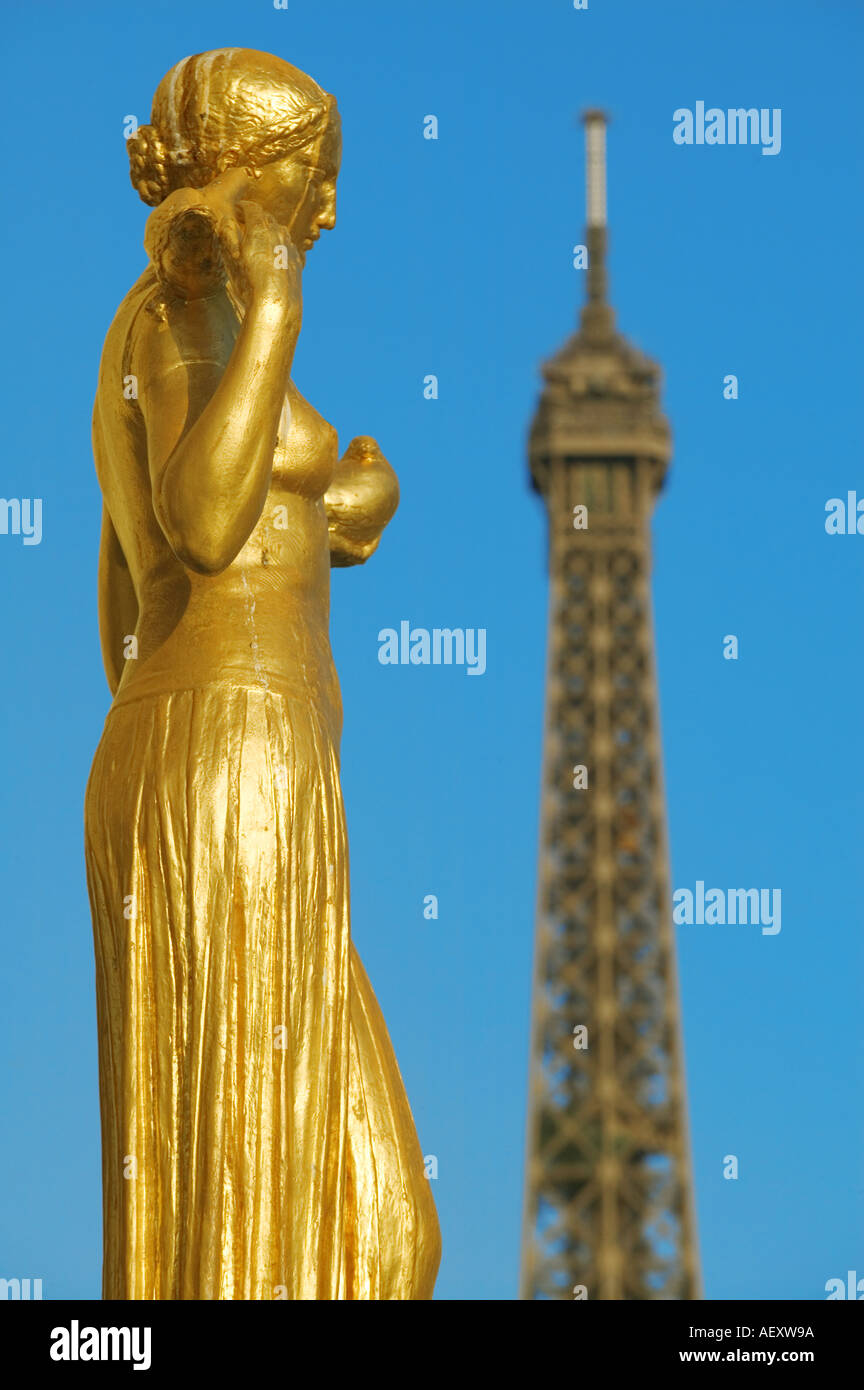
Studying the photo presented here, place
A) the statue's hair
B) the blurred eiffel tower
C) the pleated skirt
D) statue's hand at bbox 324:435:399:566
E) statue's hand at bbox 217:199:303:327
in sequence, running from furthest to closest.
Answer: the blurred eiffel tower
statue's hand at bbox 324:435:399:566
the statue's hair
statue's hand at bbox 217:199:303:327
the pleated skirt

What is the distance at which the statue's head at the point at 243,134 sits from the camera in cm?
922

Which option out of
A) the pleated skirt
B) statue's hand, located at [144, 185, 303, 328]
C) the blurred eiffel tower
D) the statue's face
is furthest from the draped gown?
the blurred eiffel tower

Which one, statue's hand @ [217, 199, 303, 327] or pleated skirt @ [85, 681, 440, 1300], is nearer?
pleated skirt @ [85, 681, 440, 1300]

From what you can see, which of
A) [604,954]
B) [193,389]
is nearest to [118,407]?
[193,389]

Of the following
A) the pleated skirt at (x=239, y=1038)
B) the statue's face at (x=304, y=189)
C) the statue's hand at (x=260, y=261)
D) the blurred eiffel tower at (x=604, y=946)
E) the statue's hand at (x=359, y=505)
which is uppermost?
the blurred eiffel tower at (x=604, y=946)

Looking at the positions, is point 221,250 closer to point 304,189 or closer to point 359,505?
point 304,189

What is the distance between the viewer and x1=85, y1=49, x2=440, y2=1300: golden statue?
8609 mm

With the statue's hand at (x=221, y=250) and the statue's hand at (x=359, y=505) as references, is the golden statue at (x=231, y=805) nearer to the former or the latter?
the statue's hand at (x=221, y=250)

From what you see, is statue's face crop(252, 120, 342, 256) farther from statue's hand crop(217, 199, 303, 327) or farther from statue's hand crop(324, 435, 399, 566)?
statue's hand crop(324, 435, 399, 566)

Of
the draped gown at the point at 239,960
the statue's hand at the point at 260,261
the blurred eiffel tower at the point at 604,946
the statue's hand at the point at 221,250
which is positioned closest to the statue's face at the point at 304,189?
the statue's hand at the point at 221,250

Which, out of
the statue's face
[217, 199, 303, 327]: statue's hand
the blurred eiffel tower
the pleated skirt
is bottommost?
the pleated skirt

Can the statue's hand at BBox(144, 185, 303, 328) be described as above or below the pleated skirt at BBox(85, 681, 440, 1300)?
above

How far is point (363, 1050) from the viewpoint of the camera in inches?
353

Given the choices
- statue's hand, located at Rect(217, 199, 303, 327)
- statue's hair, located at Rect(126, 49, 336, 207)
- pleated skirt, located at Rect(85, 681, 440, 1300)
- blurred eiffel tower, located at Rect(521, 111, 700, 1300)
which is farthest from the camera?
blurred eiffel tower, located at Rect(521, 111, 700, 1300)
